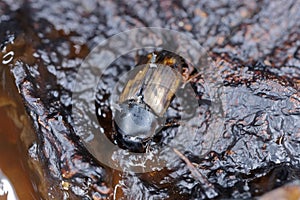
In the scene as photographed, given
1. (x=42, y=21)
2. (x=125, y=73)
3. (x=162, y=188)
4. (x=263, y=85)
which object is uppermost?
(x=42, y=21)

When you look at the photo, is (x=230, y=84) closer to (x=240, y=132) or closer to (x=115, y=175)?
(x=240, y=132)

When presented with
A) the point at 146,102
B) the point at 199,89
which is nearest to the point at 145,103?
the point at 146,102

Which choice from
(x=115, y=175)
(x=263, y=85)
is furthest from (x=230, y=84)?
(x=115, y=175)

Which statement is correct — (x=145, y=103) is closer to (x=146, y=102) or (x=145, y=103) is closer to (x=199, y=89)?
(x=146, y=102)
